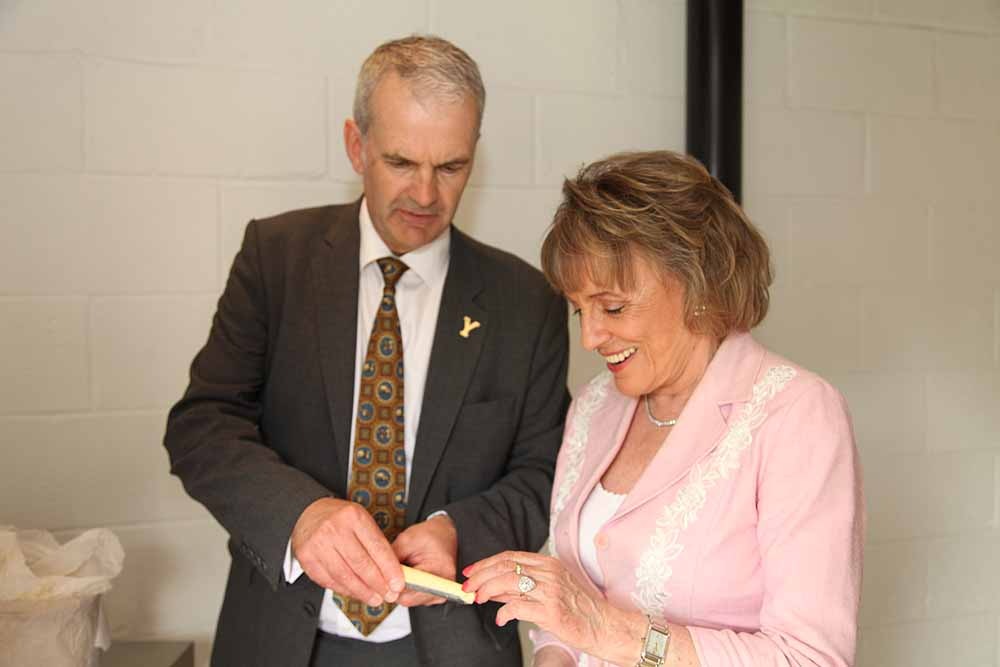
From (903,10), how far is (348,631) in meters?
2.24

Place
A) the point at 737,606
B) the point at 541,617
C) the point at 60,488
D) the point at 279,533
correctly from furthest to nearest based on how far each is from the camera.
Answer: the point at 60,488 < the point at 279,533 < the point at 737,606 < the point at 541,617

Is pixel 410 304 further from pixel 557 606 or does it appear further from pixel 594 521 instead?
pixel 557 606

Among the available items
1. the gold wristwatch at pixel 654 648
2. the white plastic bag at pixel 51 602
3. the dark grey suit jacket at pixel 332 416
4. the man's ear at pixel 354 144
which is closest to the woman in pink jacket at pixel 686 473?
the gold wristwatch at pixel 654 648

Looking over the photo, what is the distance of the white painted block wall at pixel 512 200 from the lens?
222 cm

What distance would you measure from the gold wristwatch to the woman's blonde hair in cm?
46

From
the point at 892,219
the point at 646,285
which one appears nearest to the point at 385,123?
the point at 646,285

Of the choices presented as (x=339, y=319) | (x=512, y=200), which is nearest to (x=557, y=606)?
(x=339, y=319)

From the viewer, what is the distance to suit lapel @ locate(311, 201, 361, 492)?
1782 mm

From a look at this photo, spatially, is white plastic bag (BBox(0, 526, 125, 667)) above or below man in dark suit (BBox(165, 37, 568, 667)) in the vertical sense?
below

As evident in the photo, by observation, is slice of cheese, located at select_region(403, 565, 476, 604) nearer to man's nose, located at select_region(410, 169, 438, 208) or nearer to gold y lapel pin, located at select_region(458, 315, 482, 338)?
gold y lapel pin, located at select_region(458, 315, 482, 338)

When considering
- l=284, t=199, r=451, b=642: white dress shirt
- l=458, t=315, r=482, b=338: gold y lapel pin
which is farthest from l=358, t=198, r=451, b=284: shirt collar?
l=458, t=315, r=482, b=338: gold y lapel pin

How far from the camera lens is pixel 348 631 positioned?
1.77 meters

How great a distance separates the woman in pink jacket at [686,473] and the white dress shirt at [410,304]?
11.5 inches

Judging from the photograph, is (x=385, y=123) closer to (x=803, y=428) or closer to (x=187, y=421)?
(x=187, y=421)
